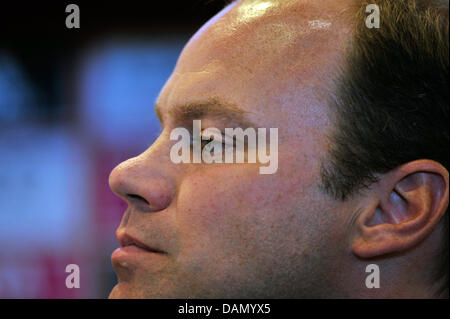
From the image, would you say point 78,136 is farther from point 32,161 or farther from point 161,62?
point 161,62

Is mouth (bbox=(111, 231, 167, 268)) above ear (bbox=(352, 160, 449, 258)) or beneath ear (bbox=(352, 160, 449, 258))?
beneath

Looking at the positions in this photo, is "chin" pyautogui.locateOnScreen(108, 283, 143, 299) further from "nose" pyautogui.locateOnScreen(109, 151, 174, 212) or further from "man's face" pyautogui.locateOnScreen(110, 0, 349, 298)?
"nose" pyautogui.locateOnScreen(109, 151, 174, 212)

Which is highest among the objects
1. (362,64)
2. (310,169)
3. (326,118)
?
(362,64)

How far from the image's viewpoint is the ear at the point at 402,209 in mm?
1167

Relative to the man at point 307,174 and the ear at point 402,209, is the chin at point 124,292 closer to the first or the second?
the man at point 307,174

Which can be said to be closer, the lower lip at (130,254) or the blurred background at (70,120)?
the lower lip at (130,254)

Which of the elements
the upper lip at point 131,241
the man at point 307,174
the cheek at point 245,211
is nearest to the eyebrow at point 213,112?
the man at point 307,174

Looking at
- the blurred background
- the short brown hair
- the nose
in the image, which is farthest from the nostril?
the blurred background

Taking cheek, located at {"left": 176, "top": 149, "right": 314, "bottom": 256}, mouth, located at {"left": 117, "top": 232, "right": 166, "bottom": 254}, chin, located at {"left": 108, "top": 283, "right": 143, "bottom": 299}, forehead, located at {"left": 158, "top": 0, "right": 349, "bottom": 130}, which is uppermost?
forehead, located at {"left": 158, "top": 0, "right": 349, "bottom": 130}

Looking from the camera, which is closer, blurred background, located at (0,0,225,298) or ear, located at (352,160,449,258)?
ear, located at (352,160,449,258)

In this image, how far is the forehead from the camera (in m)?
1.18

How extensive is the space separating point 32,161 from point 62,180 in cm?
21

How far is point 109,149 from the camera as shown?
3.30m
